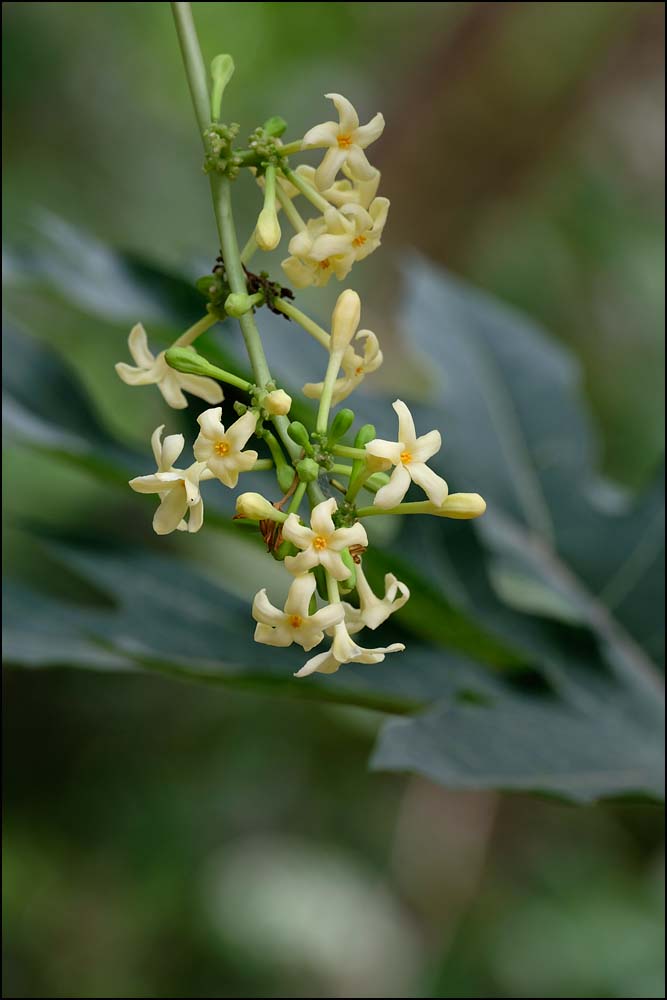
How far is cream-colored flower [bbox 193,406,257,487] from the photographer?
18.8 inches

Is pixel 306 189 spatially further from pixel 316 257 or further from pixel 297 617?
pixel 297 617

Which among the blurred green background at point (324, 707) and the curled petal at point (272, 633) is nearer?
the curled petal at point (272, 633)

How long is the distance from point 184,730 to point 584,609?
1.63m

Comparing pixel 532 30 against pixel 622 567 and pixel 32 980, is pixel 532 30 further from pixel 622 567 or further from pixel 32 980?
pixel 32 980

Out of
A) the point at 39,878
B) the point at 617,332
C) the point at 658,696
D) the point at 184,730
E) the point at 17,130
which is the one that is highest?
the point at 617,332

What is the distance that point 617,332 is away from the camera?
3029 millimetres

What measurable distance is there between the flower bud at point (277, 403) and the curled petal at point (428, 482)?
67mm

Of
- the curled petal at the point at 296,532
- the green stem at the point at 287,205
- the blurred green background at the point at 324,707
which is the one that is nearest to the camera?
the curled petal at the point at 296,532

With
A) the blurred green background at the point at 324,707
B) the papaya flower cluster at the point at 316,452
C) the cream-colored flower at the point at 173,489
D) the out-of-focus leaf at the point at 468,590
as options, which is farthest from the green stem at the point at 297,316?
the blurred green background at the point at 324,707

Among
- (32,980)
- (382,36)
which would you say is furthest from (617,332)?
(32,980)

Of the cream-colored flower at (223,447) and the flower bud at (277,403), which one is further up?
the flower bud at (277,403)

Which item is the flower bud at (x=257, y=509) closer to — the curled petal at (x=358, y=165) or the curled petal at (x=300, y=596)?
the curled petal at (x=300, y=596)

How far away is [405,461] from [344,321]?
98mm

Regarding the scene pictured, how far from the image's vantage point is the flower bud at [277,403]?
19.2 inches
